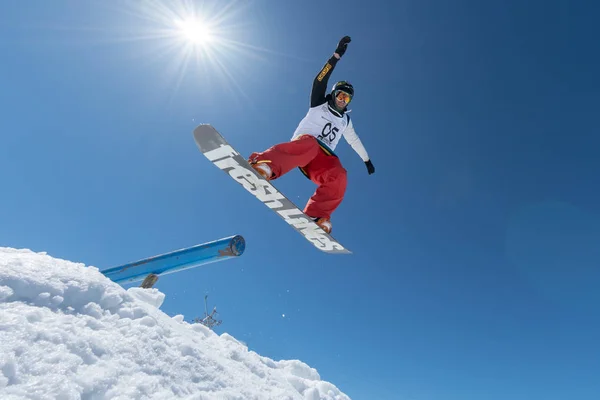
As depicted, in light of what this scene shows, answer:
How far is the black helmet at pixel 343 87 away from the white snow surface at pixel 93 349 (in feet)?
18.5

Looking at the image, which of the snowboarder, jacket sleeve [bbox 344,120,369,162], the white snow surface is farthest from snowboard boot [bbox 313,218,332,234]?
the white snow surface

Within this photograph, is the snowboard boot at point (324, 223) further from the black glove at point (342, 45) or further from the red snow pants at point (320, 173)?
the black glove at point (342, 45)

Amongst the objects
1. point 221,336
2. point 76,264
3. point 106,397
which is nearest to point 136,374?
point 106,397

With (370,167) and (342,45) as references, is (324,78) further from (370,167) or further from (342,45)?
(370,167)

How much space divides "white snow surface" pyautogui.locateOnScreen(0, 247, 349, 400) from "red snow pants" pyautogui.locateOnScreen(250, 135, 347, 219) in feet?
12.6

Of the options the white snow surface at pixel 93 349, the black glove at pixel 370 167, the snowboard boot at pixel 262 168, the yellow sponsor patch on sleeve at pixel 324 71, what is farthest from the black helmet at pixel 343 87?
the white snow surface at pixel 93 349

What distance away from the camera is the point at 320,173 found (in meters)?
7.23

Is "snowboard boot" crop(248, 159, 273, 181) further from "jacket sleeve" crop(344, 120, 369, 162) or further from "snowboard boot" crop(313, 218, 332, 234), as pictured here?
"jacket sleeve" crop(344, 120, 369, 162)

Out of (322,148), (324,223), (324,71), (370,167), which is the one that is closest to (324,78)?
(324,71)

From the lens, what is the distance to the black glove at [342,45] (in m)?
7.00

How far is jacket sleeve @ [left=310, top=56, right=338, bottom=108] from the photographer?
741 cm

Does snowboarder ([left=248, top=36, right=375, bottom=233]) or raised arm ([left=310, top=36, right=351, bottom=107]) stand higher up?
raised arm ([left=310, top=36, right=351, bottom=107])

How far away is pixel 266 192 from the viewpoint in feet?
22.1

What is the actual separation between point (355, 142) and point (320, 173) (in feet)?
6.45
